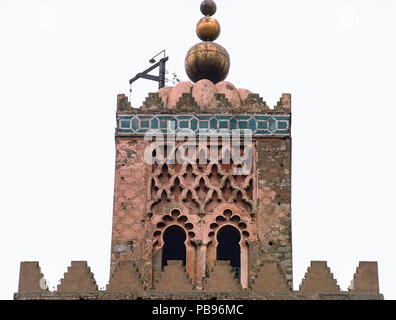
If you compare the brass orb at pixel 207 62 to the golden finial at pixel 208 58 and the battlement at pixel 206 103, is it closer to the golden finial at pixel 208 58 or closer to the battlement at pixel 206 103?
the golden finial at pixel 208 58

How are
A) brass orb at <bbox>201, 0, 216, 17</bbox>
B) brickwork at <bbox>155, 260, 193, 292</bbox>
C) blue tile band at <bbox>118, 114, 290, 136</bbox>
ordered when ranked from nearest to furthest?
brickwork at <bbox>155, 260, 193, 292</bbox> → blue tile band at <bbox>118, 114, 290, 136</bbox> → brass orb at <bbox>201, 0, 216, 17</bbox>

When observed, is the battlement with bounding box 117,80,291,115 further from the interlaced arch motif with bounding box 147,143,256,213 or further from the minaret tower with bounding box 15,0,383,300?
the interlaced arch motif with bounding box 147,143,256,213

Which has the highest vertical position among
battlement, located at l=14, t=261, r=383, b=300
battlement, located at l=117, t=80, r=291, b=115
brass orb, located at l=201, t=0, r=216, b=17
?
brass orb, located at l=201, t=0, r=216, b=17

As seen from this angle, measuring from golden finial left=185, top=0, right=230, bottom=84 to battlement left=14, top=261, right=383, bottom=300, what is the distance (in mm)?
6378

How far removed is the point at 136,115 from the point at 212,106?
1782mm

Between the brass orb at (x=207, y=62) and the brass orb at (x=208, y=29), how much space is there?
0.40m

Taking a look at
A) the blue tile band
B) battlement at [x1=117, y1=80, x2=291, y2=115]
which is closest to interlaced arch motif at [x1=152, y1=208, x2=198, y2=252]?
the blue tile band

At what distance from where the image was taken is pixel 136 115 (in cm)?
3253

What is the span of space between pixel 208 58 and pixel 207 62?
0.10 m

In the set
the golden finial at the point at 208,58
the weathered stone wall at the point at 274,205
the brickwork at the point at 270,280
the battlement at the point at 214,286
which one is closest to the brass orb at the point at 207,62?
the golden finial at the point at 208,58

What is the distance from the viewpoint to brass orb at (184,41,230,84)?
34.0 m

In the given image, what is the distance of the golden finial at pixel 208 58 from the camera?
34.0 m

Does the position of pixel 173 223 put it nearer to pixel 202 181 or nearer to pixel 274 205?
pixel 202 181
